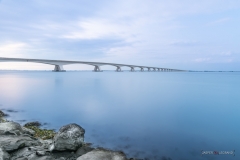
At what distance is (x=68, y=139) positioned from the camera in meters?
6.36

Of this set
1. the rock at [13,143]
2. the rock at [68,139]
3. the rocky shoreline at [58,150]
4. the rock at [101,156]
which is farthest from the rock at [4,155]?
the rock at [101,156]

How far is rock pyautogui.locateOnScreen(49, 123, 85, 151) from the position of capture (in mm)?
6243

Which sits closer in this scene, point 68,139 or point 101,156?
point 101,156

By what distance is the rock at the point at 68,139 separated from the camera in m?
6.24

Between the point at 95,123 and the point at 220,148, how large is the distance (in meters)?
7.03

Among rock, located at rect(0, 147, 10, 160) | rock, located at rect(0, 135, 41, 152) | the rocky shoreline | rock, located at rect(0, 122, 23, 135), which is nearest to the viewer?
rock, located at rect(0, 147, 10, 160)

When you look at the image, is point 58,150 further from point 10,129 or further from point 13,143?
point 10,129

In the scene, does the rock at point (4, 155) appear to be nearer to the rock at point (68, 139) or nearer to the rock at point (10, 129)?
the rock at point (68, 139)

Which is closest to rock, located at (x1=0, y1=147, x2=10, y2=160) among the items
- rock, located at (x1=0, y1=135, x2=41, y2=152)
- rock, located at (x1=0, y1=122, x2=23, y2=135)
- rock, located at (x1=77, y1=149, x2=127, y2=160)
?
rock, located at (x1=0, y1=135, x2=41, y2=152)

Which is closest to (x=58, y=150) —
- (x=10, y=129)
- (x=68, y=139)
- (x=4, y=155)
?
(x=68, y=139)

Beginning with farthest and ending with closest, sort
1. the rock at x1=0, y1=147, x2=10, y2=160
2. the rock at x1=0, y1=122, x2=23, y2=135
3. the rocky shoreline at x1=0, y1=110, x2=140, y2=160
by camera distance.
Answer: the rock at x1=0, y1=122, x2=23, y2=135, the rocky shoreline at x1=0, y1=110, x2=140, y2=160, the rock at x1=0, y1=147, x2=10, y2=160

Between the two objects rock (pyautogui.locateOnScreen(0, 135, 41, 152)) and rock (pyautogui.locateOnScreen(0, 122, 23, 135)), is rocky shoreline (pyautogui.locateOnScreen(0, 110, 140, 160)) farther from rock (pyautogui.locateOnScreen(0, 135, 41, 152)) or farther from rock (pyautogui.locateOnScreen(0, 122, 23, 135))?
rock (pyautogui.locateOnScreen(0, 122, 23, 135))

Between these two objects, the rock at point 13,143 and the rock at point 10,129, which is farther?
the rock at point 10,129

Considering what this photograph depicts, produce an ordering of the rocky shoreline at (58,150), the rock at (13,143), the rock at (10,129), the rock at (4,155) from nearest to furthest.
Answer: the rock at (4,155) < the rocky shoreline at (58,150) < the rock at (13,143) < the rock at (10,129)
